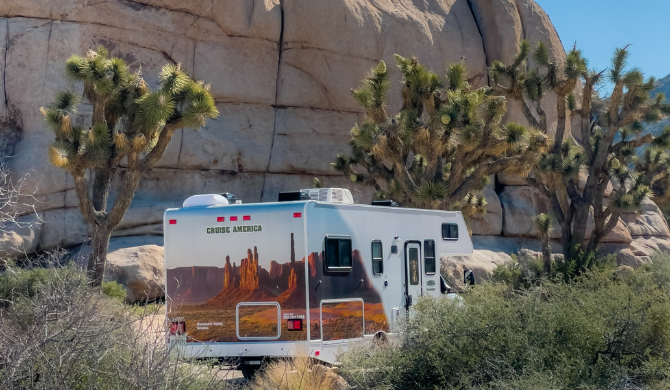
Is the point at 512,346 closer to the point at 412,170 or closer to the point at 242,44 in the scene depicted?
the point at 412,170

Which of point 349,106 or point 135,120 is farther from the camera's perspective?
point 349,106

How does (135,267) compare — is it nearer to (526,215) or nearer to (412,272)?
(412,272)

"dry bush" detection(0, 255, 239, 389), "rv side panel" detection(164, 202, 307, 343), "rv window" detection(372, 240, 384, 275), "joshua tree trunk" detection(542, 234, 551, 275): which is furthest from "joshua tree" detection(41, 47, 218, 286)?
"joshua tree trunk" detection(542, 234, 551, 275)

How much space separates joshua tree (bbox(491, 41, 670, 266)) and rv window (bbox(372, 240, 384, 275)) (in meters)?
12.2

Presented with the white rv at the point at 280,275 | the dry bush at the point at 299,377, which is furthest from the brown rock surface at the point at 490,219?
the dry bush at the point at 299,377

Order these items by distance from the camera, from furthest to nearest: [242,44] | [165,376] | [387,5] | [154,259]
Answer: [387,5], [242,44], [154,259], [165,376]

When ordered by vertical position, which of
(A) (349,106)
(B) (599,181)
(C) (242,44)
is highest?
(C) (242,44)

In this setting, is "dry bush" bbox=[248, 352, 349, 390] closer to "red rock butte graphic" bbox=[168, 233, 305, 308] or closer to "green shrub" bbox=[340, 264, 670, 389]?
"green shrub" bbox=[340, 264, 670, 389]

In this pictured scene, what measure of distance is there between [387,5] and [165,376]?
78.9ft

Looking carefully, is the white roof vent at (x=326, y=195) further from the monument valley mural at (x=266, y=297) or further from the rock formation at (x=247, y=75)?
the rock formation at (x=247, y=75)

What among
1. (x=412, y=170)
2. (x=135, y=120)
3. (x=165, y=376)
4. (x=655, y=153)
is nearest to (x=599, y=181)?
(x=655, y=153)

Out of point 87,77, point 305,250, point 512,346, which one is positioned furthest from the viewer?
point 87,77

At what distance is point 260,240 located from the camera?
9188 mm

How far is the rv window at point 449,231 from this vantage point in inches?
466
